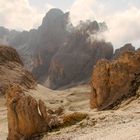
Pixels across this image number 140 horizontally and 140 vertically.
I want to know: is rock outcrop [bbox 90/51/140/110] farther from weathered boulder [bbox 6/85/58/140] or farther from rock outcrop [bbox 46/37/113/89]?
rock outcrop [bbox 46/37/113/89]

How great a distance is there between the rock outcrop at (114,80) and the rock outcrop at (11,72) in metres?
62.4

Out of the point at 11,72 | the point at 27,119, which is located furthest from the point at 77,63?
the point at 27,119

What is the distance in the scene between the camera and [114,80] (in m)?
61.8

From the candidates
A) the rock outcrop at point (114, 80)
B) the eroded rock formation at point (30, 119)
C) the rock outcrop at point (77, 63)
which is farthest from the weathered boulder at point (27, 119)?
the rock outcrop at point (77, 63)

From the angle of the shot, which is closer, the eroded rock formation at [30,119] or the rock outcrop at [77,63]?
the eroded rock formation at [30,119]

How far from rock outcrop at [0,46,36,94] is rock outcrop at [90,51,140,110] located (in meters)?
62.4

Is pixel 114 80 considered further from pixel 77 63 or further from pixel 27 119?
pixel 77 63

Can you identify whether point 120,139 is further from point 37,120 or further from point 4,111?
point 4,111

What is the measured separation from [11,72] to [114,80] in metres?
77.5

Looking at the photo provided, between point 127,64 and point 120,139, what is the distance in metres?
32.7

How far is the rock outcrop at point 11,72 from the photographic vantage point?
12812 cm

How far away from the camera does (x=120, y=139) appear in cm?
3144

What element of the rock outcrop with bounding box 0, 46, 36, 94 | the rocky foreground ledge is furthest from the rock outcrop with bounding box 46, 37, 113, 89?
the rocky foreground ledge

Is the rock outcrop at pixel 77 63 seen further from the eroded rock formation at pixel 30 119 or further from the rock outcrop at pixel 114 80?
the eroded rock formation at pixel 30 119
